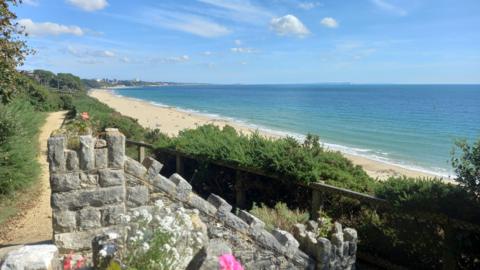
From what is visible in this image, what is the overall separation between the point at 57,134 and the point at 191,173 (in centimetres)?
542

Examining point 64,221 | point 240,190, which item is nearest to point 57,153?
point 64,221

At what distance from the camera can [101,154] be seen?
4.46 m

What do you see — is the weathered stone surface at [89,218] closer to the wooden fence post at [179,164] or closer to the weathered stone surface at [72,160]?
the weathered stone surface at [72,160]

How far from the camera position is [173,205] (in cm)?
490

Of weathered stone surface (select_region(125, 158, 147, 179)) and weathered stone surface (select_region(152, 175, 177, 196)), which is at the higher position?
weathered stone surface (select_region(125, 158, 147, 179))

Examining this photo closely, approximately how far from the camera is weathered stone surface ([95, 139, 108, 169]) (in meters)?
4.44

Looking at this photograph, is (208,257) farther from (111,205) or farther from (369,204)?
(369,204)

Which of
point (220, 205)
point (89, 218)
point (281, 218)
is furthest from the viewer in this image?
point (281, 218)

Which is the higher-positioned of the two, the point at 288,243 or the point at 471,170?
the point at 471,170

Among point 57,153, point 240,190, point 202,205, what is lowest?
point 240,190

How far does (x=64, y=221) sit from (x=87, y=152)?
0.87 meters

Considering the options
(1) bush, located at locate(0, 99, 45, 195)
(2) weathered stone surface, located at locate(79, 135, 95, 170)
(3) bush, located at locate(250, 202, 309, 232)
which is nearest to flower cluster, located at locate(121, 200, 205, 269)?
(2) weathered stone surface, located at locate(79, 135, 95, 170)

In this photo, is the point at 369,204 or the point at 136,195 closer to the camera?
the point at 136,195

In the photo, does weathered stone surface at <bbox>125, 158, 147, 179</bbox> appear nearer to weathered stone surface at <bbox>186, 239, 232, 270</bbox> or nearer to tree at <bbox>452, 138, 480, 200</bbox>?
weathered stone surface at <bbox>186, 239, 232, 270</bbox>
